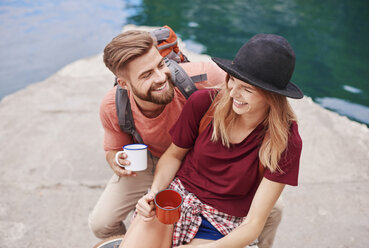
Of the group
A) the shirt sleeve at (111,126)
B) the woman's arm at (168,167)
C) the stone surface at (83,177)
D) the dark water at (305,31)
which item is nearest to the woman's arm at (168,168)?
the woman's arm at (168,167)

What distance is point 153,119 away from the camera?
220cm

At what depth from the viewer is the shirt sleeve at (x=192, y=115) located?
72.4 inches

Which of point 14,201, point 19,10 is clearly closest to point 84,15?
point 19,10

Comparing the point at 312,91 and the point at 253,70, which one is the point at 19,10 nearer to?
the point at 312,91

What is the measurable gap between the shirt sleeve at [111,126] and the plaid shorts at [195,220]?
755 millimetres

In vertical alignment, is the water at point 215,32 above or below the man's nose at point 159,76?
below

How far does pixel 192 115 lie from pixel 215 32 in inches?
309

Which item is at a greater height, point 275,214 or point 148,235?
point 148,235

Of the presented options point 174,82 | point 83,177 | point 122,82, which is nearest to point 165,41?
point 174,82

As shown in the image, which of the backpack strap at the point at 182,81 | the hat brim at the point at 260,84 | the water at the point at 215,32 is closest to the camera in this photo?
the hat brim at the point at 260,84

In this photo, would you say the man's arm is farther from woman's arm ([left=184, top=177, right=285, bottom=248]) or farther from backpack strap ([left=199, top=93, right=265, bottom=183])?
woman's arm ([left=184, top=177, right=285, bottom=248])

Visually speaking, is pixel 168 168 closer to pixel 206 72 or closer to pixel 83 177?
pixel 206 72

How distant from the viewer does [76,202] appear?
2.89m

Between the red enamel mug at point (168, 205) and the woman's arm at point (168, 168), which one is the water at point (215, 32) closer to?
the woman's arm at point (168, 168)
